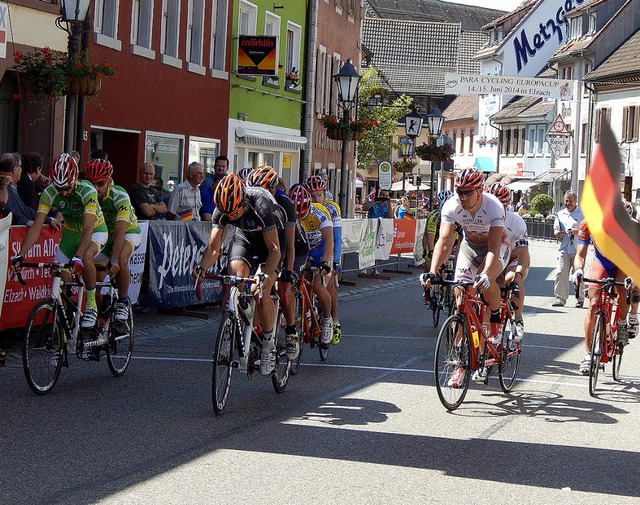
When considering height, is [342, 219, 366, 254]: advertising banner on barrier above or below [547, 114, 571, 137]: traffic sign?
below

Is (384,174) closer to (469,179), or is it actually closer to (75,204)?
(75,204)

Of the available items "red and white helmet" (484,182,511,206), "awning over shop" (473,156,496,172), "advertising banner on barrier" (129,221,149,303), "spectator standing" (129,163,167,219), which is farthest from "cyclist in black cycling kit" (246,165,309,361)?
"awning over shop" (473,156,496,172)

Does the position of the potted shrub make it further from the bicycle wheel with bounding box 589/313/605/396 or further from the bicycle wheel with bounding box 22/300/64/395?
the bicycle wheel with bounding box 22/300/64/395

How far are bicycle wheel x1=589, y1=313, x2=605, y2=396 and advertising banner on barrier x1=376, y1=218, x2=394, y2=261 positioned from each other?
15.9 metres

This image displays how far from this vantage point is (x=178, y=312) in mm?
16969

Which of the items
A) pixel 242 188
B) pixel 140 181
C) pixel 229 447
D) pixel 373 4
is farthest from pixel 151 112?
pixel 373 4

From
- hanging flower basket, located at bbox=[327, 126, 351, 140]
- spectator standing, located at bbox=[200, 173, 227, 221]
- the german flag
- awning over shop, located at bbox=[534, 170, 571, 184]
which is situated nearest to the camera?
the german flag

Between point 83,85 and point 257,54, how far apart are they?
13.8 metres

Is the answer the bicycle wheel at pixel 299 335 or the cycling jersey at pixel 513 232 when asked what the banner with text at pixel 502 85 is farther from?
the bicycle wheel at pixel 299 335

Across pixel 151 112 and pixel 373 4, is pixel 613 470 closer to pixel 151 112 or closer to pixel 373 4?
pixel 151 112

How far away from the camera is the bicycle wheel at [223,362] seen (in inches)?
354

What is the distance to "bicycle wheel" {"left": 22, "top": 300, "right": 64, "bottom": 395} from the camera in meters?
9.60

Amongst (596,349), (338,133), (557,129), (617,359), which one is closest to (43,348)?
(596,349)

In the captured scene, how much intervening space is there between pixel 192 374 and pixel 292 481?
454 centimetres
